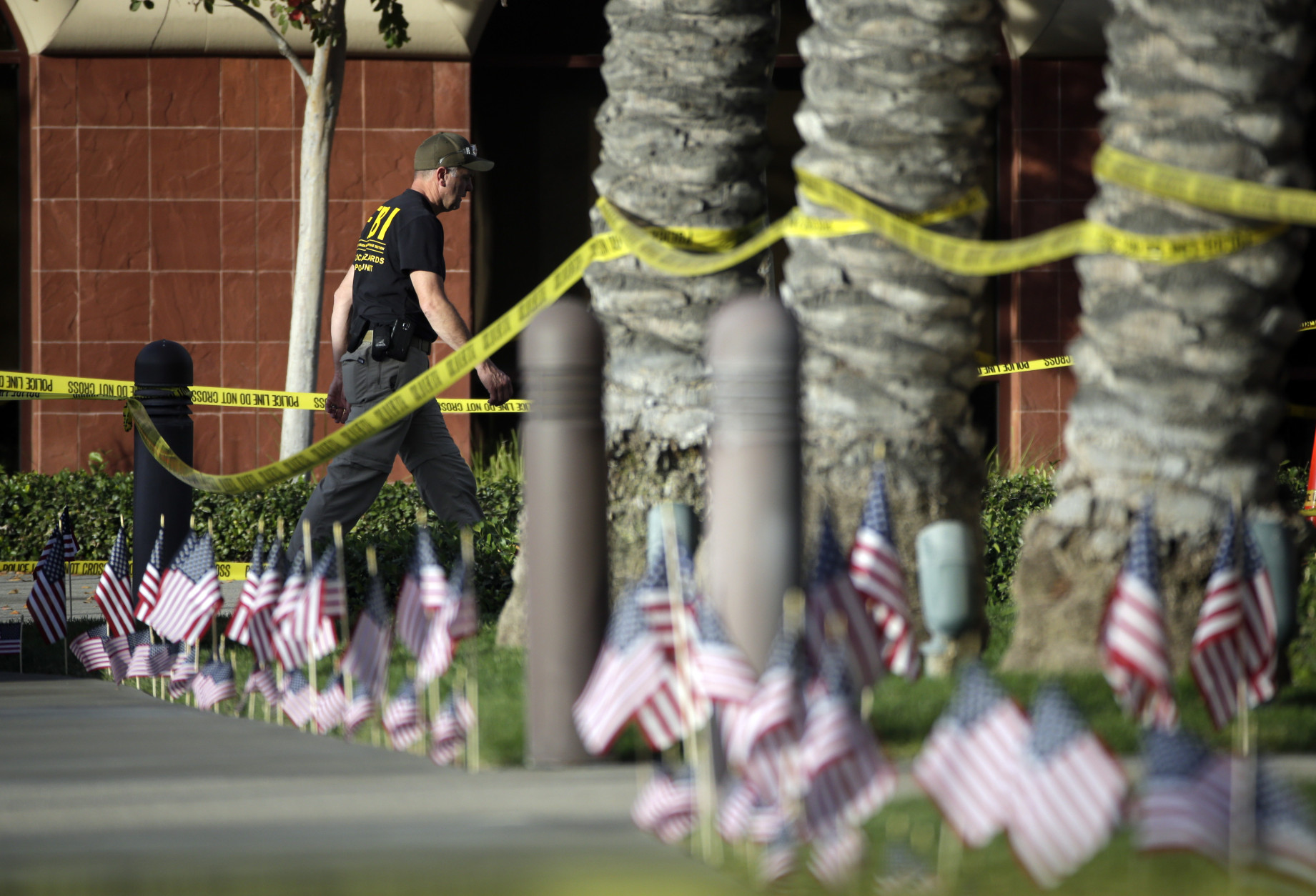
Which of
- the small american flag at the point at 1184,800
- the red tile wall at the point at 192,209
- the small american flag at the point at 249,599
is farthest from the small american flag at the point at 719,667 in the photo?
the red tile wall at the point at 192,209

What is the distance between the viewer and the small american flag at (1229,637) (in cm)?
464

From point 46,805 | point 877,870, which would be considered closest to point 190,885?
point 46,805

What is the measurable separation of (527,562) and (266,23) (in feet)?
30.6

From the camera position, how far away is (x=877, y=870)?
3.71m

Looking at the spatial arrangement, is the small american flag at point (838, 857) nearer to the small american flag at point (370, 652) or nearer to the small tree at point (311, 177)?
the small american flag at point (370, 652)

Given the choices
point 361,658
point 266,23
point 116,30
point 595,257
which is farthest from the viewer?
point 116,30

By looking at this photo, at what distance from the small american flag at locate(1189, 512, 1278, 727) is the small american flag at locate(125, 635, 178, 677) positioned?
13.6 feet

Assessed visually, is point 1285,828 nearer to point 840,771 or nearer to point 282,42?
point 840,771

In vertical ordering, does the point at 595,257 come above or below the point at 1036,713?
above

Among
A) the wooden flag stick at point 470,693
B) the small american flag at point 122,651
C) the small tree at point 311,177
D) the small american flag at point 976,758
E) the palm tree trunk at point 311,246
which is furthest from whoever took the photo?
the palm tree trunk at point 311,246

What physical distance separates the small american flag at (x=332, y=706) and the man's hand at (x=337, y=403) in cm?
327

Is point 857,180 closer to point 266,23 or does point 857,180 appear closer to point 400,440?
point 400,440

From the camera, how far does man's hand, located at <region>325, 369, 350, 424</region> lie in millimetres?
8984

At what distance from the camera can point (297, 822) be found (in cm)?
432
